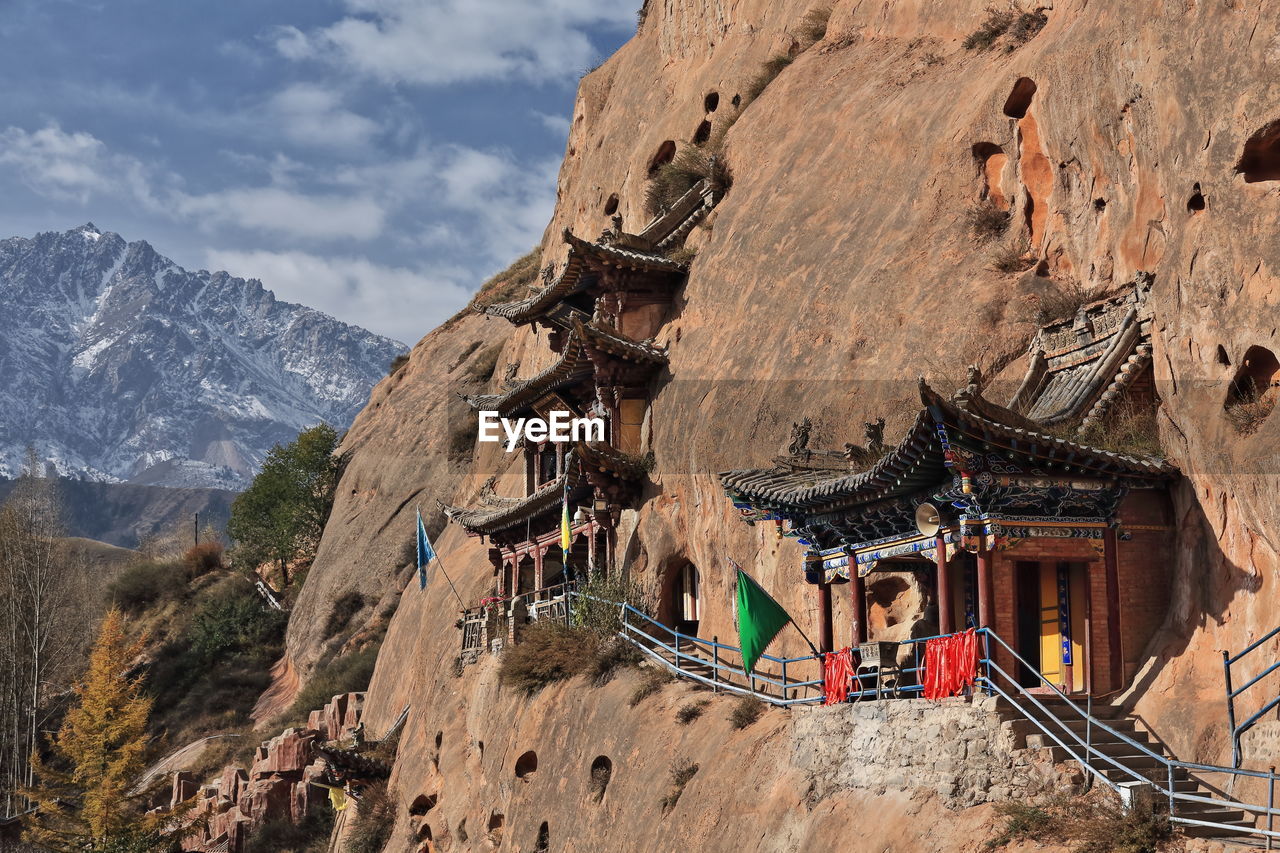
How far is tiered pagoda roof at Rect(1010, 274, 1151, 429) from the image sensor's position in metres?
23.0

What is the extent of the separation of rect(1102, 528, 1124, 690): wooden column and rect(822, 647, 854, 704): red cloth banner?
12.4ft

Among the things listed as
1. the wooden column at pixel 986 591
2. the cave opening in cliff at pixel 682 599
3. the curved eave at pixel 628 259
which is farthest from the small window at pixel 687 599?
the wooden column at pixel 986 591

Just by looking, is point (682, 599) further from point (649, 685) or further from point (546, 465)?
point (546, 465)

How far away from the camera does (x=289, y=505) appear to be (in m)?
77.0

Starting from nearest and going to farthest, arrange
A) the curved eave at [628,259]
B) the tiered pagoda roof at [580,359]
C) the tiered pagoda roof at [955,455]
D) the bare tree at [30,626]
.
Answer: the tiered pagoda roof at [955,455] < the tiered pagoda roof at [580,359] < the curved eave at [628,259] < the bare tree at [30,626]

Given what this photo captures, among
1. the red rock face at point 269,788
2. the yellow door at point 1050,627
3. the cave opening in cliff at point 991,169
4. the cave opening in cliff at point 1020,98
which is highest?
the cave opening in cliff at point 1020,98

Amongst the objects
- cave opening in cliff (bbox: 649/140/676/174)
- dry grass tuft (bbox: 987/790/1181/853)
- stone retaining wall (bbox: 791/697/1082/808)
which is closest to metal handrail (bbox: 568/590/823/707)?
stone retaining wall (bbox: 791/697/1082/808)

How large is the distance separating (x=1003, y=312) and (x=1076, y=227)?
1965 millimetres

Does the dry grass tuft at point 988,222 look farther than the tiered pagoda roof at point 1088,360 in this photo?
Yes

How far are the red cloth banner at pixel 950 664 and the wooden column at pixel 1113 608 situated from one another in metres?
2.77

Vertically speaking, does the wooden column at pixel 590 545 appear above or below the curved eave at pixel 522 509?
below

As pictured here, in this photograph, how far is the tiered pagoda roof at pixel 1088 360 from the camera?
2300 centimetres

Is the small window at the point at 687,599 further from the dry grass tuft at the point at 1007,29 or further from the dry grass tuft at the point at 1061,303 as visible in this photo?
the dry grass tuft at the point at 1007,29

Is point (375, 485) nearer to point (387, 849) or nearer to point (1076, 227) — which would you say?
→ point (387, 849)
